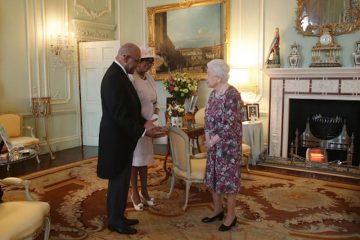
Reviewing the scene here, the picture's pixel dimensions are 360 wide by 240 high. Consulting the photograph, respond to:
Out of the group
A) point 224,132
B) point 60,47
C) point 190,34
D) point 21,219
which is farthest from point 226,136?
point 60,47

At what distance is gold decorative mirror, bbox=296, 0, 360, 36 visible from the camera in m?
4.98

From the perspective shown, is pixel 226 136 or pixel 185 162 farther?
pixel 185 162

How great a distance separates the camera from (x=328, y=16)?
203 inches

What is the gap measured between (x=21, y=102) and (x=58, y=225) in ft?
11.1

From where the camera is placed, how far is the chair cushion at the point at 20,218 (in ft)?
6.59

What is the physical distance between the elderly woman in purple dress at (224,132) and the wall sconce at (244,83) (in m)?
2.83

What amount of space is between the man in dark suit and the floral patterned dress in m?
0.55

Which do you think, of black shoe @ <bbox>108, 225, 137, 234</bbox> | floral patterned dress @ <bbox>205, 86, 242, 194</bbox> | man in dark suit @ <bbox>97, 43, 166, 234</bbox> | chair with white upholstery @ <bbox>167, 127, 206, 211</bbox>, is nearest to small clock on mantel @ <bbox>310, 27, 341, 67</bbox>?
chair with white upholstery @ <bbox>167, 127, 206, 211</bbox>

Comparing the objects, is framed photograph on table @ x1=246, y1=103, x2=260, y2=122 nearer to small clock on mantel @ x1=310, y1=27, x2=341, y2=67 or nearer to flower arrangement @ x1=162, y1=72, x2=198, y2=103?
small clock on mantel @ x1=310, y1=27, x2=341, y2=67

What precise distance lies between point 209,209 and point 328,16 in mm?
3586

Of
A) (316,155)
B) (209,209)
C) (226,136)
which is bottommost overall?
(209,209)

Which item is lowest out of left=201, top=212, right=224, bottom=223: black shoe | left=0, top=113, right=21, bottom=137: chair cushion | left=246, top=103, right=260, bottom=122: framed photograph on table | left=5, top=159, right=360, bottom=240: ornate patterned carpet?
left=5, top=159, right=360, bottom=240: ornate patterned carpet

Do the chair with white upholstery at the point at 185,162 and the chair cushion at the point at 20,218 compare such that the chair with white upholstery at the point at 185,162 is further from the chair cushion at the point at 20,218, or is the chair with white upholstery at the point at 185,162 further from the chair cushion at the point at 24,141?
the chair cushion at the point at 24,141

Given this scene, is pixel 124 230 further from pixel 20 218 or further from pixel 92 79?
pixel 92 79
